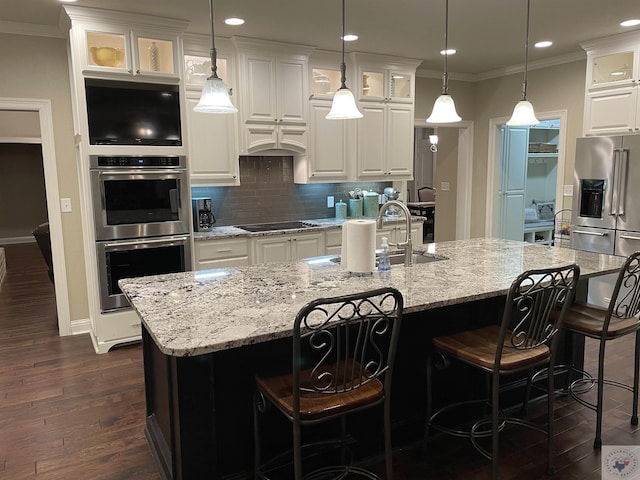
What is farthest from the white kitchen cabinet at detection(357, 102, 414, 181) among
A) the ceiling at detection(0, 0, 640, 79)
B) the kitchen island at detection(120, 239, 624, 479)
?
the kitchen island at detection(120, 239, 624, 479)

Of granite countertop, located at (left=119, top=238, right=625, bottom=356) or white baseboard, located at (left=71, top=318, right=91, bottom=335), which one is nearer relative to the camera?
granite countertop, located at (left=119, top=238, right=625, bottom=356)

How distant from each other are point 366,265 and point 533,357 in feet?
2.93

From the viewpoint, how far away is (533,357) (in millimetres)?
2209

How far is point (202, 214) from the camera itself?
15.3 ft

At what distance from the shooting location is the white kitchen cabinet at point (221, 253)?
4341mm

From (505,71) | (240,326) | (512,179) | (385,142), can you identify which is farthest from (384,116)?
(240,326)

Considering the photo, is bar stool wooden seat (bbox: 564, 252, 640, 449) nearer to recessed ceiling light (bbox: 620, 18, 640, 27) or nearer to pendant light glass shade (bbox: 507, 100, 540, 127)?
pendant light glass shade (bbox: 507, 100, 540, 127)

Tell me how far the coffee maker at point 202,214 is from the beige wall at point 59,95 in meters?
1.01

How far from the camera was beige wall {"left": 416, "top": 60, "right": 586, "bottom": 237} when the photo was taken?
5344 millimetres

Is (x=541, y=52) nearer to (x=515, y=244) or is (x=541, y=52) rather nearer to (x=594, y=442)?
(x=515, y=244)

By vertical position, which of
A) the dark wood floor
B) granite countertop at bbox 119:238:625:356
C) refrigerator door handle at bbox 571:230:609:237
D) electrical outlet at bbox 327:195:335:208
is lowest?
the dark wood floor

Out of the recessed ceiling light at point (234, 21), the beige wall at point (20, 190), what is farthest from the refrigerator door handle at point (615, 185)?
the beige wall at point (20, 190)

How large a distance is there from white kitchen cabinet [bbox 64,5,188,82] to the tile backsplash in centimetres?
126

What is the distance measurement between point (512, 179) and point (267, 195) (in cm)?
334
